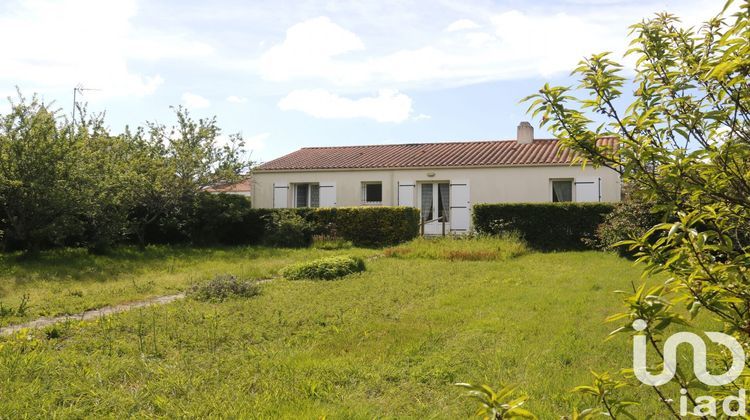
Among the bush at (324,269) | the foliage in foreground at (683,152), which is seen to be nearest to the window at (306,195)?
the bush at (324,269)

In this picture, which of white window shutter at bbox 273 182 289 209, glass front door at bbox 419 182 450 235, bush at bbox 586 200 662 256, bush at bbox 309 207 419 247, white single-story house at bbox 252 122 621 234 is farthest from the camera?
white window shutter at bbox 273 182 289 209

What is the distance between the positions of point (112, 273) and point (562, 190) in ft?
47.2

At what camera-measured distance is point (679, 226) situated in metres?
1.66

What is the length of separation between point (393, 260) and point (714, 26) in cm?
1054

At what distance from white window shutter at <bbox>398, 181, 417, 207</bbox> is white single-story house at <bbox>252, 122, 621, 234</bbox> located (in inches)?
1.5

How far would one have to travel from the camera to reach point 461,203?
757 inches

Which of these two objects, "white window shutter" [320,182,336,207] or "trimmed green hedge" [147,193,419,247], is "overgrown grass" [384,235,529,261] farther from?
"white window shutter" [320,182,336,207]

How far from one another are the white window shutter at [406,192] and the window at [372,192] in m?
1.05

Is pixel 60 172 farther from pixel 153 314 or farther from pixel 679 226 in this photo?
pixel 679 226

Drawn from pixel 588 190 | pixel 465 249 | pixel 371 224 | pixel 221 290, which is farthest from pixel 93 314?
pixel 588 190

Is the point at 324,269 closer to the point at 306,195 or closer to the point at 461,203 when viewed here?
the point at 461,203

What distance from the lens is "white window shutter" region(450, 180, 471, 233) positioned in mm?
19188

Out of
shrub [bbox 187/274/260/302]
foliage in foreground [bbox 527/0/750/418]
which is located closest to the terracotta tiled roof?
shrub [bbox 187/274/260/302]

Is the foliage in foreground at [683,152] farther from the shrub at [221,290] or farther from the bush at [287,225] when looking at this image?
the bush at [287,225]
